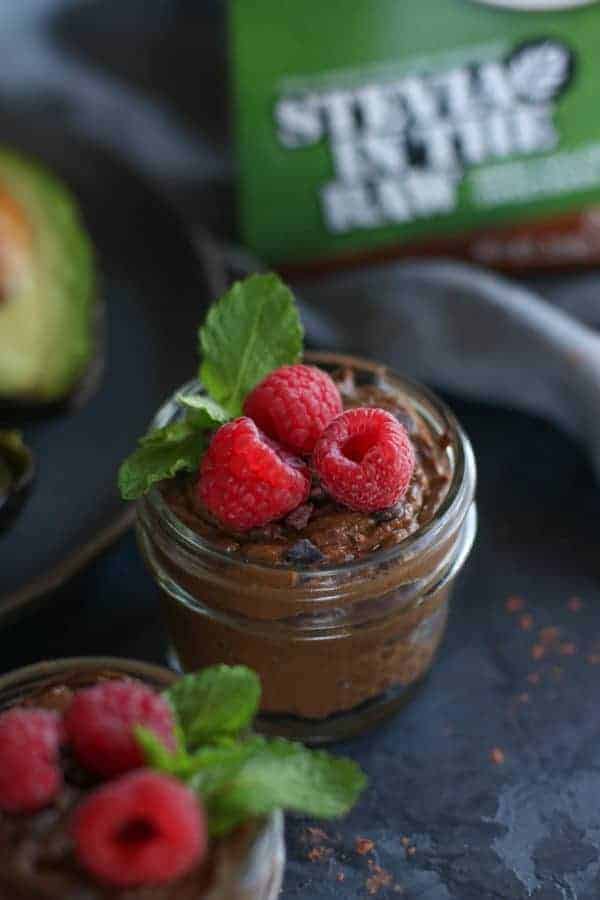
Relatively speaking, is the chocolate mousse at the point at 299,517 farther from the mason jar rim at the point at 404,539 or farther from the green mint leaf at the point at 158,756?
the green mint leaf at the point at 158,756

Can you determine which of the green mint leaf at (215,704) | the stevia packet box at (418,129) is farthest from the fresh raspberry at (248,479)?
the stevia packet box at (418,129)

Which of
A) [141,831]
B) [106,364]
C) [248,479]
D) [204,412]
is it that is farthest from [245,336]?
[141,831]

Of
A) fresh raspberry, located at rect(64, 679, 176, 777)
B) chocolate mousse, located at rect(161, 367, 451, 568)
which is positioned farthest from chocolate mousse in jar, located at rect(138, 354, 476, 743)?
fresh raspberry, located at rect(64, 679, 176, 777)

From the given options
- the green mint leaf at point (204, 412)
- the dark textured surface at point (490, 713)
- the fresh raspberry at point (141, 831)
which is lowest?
the dark textured surface at point (490, 713)

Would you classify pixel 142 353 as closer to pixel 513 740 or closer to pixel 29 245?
pixel 29 245

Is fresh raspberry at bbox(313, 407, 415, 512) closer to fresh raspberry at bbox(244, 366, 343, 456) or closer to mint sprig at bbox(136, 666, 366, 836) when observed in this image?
fresh raspberry at bbox(244, 366, 343, 456)
